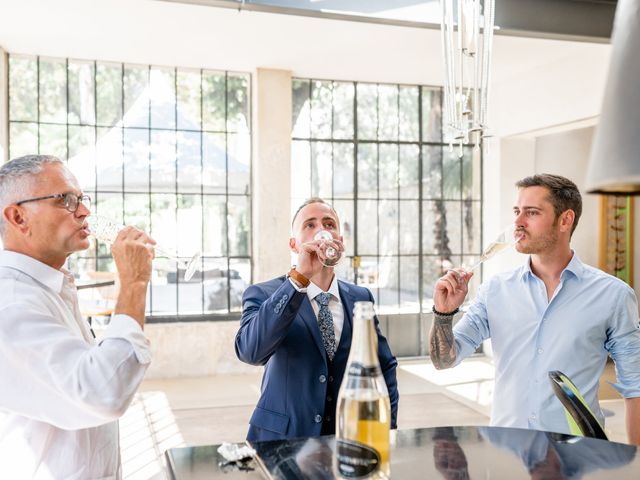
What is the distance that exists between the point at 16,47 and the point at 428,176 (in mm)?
4656

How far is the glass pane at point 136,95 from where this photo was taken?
6387mm

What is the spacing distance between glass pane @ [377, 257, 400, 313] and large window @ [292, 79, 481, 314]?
0.5 inches

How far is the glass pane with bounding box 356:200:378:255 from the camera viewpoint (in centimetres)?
710

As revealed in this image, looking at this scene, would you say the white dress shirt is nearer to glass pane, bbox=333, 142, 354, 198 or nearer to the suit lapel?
the suit lapel

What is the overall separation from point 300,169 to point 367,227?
105 cm

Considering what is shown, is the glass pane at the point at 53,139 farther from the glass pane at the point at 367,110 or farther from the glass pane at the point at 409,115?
the glass pane at the point at 409,115

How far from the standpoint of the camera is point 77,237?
4.76 feet

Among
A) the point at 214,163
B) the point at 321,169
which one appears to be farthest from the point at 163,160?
the point at 321,169

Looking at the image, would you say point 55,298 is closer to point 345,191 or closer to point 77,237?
point 77,237

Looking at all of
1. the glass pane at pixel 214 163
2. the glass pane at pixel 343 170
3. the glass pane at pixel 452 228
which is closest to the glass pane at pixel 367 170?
the glass pane at pixel 343 170

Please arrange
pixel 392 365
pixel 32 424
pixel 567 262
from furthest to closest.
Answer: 1. pixel 567 262
2. pixel 392 365
3. pixel 32 424

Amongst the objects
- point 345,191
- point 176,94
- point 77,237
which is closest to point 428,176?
point 345,191

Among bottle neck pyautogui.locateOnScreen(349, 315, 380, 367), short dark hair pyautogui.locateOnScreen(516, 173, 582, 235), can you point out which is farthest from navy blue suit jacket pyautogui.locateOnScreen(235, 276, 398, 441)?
short dark hair pyautogui.locateOnScreen(516, 173, 582, 235)

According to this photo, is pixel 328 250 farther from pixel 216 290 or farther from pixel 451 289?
pixel 216 290
